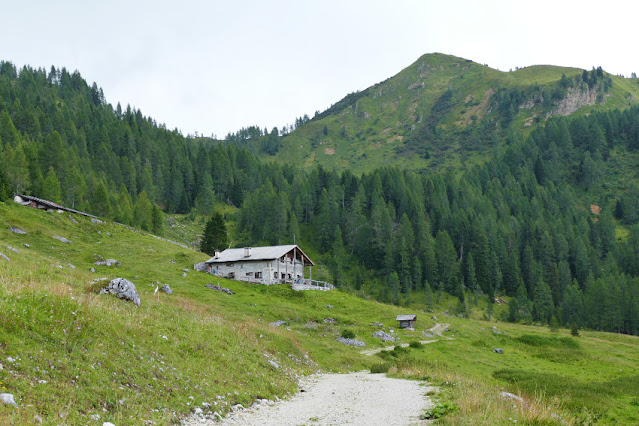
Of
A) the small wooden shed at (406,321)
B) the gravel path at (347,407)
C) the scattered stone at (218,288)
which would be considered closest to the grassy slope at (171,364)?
the gravel path at (347,407)

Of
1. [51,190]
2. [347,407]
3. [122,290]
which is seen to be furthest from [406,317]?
[51,190]

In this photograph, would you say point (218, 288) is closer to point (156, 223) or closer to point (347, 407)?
point (347, 407)

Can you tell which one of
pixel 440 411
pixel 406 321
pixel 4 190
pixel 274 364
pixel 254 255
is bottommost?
pixel 406 321

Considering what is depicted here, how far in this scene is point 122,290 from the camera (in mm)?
23953

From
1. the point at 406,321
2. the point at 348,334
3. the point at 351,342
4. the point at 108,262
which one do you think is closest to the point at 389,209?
the point at 406,321

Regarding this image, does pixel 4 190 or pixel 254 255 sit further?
pixel 254 255

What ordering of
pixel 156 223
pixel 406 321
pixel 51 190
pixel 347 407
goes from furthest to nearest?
pixel 156 223 < pixel 51 190 < pixel 406 321 < pixel 347 407

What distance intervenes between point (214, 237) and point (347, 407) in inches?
3262

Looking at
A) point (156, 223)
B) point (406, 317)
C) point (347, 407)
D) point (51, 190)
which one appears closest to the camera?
point (347, 407)

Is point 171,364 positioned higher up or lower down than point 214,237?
lower down

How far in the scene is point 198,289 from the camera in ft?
189

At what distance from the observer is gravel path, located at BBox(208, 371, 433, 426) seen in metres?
14.3

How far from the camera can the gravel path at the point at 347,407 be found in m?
14.3

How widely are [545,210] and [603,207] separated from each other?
29173mm
